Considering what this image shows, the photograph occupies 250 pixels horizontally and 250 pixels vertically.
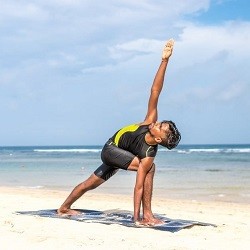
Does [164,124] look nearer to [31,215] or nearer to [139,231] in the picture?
[139,231]

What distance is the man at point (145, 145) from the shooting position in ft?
21.8

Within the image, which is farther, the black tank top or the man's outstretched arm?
the man's outstretched arm

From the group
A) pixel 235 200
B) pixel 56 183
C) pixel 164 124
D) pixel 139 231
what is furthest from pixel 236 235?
pixel 56 183

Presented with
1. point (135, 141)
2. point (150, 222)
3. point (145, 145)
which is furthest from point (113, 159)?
point (150, 222)

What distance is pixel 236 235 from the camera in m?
6.31

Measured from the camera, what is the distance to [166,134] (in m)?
6.57

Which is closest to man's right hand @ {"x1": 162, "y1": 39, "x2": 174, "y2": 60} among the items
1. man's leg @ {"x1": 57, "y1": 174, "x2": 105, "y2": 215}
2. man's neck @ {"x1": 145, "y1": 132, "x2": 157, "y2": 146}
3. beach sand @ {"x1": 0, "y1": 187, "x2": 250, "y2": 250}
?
man's neck @ {"x1": 145, "y1": 132, "x2": 157, "y2": 146}

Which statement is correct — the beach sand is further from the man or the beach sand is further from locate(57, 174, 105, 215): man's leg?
locate(57, 174, 105, 215): man's leg

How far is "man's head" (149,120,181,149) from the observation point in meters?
6.57

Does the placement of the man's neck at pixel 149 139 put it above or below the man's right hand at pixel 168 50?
below

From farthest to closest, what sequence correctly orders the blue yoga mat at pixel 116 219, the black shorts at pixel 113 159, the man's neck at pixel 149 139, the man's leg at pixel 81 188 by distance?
1. the man's leg at pixel 81 188
2. the black shorts at pixel 113 159
3. the man's neck at pixel 149 139
4. the blue yoga mat at pixel 116 219

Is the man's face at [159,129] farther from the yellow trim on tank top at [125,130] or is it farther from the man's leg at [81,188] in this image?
the man's leg at [81,188]

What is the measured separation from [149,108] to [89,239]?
214 cm

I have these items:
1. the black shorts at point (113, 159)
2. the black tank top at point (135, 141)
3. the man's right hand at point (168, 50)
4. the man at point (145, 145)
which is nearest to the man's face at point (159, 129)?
the man at point (145, 145)
